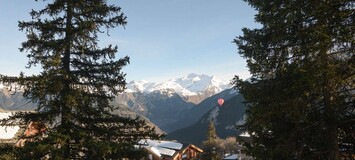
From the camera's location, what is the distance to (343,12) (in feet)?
41.2

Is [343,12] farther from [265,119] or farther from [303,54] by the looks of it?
A: [265,119]

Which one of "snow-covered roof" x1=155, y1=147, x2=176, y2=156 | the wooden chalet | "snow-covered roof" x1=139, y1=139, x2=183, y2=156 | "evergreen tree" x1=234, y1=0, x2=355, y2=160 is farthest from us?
"snow-covered roof" x1=155, y1=147, x2=176, y2=156

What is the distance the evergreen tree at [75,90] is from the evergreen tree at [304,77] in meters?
5.25

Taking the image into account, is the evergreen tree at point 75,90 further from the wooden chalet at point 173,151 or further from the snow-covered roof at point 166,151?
the snow-covered roof at point 166,151

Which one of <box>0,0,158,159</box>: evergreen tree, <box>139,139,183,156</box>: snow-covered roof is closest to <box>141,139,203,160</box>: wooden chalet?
<box>139,139,183,156</box>: snow-covered roof

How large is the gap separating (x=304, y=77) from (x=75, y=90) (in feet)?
28.6

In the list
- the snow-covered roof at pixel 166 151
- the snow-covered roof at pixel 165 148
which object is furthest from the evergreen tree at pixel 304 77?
the snow-covered roof at pixel 166 151

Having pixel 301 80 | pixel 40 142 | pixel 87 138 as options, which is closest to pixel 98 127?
pixel 87 138

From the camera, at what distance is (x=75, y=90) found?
13.8 m

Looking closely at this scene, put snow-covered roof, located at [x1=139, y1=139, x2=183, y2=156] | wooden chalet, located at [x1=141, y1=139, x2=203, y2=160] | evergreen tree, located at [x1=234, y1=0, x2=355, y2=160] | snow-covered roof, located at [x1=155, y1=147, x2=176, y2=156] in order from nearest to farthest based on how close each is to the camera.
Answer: evergreen tree, located at [x1=234, y1=0, x2=355, y2=160], wooden chalet, located at [x1=141, y1=139, x2=203, y2=160], snow-covered roof, located at [x1=139, y1=139, x2=183, y2=156], snow-covered roof, located at [x1=155, y1=147, x2=176, y2=156]

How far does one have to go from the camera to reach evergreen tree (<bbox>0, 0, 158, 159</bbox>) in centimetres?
1318

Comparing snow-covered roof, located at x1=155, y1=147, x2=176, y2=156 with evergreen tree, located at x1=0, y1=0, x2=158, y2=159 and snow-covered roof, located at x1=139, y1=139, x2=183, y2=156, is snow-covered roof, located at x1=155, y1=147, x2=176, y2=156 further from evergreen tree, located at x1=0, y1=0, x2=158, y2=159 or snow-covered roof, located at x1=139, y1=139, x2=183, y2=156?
evergreen tree, located at x1=0, y1=0, x2=158, y2=159

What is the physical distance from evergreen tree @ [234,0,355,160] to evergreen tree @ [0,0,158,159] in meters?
5.25

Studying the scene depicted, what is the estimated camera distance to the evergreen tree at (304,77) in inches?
497
